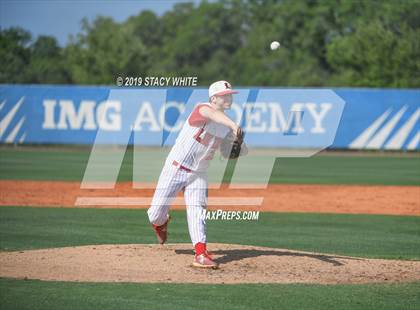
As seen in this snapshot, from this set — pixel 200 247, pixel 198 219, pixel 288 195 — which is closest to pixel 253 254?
pixel 200 247

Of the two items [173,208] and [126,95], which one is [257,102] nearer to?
[126,95]

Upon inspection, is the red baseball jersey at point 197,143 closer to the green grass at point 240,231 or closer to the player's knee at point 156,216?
the player's knee at point 156,216

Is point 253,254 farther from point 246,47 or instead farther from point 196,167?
point 246,47

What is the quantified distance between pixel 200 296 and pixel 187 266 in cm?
153

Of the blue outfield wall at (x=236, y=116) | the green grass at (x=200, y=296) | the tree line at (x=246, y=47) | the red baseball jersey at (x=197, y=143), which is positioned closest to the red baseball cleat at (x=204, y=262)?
the green grass at (x=200, y=296)

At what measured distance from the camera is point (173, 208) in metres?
18.8

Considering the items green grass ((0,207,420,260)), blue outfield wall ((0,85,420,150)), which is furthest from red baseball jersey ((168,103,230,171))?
blue outfield wall ((0,85,420,150))

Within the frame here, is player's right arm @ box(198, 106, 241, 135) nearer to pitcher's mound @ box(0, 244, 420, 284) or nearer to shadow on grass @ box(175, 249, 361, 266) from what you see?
pitcher's mound @ box(0, 244, 420, 284)

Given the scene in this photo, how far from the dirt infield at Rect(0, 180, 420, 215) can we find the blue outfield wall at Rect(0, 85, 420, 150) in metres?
12.2

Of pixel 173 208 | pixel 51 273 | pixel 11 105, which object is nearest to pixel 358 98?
pixel 11 105

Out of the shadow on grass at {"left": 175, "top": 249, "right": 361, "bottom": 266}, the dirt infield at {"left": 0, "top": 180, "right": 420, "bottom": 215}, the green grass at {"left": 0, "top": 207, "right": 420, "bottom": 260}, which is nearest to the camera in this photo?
the shadow on grass at {"left": 175, "top": 249, "right": 361, "bottom": 266}

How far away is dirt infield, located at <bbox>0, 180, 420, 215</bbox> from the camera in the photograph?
18766 millimetres

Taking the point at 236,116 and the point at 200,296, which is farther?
the point at 236,116

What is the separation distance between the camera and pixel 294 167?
3195 centimetres
